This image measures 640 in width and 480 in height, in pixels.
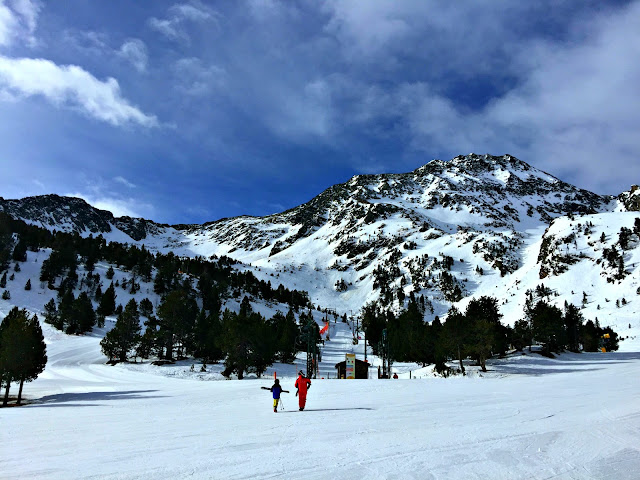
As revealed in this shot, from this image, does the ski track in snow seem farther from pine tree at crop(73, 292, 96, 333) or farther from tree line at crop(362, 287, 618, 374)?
pine tree at crop(73, 292, 96, 333)

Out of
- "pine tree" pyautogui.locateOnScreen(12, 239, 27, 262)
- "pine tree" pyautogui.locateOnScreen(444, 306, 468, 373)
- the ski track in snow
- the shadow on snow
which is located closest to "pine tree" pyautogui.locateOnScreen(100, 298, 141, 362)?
the shadow on snow

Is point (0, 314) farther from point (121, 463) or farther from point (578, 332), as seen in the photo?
point (578, 332)

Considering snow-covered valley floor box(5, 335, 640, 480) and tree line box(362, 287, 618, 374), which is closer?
snow-covered valley floor box(5, 335, 640, 480)

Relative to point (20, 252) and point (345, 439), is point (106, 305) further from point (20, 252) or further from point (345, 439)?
point (345, 439)

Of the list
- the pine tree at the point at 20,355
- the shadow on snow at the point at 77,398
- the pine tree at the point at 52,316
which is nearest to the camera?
the shadow on snow at the point at 77,398

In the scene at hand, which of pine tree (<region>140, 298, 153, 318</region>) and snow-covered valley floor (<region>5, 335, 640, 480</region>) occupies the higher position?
pine tree (<region>140, 298, 153, 318</region>)

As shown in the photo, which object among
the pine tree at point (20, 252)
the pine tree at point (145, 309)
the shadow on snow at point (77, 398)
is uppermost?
the pine tree at point (20, 252)

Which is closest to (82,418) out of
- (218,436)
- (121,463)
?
(218,436)

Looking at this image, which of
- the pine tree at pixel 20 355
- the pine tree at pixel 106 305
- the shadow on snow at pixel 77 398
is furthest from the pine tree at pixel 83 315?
the shadow on snow at pixel 77 398

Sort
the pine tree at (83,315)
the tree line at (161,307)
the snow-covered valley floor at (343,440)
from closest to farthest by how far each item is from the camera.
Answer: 1. the snow-covered valley floor at (343,440)
2. the tree line at (161,307)
3. the pine tree at (83,315)

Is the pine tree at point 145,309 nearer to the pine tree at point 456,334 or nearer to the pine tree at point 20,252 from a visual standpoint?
the pine tree at point 20,252

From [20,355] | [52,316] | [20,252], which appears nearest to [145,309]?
[52,316]

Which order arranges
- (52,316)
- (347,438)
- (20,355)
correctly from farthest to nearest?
(52,316)
(20,355)
(347,438)

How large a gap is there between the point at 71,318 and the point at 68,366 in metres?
30.2
